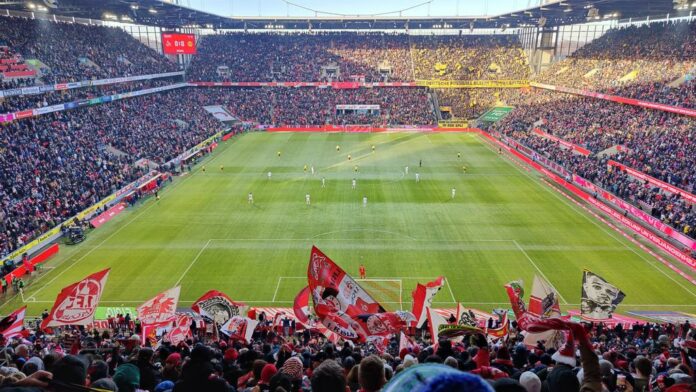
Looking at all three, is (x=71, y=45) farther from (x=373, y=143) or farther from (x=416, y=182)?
(x=416, y=182)

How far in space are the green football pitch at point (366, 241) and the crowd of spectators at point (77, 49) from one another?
19.3 m

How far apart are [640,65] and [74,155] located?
6234cm

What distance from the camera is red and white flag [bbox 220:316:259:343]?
15102 mm

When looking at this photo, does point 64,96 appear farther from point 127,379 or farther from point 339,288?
point 127,379

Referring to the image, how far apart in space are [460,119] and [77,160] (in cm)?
5616

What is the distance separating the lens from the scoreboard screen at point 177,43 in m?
70.2

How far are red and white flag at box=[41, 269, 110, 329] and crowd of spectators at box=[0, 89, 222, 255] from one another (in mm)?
15059

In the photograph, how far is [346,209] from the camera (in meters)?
37.1

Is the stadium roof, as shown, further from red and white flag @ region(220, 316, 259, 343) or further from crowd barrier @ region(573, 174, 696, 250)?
red and white flag @ region(220, 316, 259, 343)

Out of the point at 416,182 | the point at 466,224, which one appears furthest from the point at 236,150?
the point at 466,224

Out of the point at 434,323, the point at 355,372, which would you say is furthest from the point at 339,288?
the point at 355,372

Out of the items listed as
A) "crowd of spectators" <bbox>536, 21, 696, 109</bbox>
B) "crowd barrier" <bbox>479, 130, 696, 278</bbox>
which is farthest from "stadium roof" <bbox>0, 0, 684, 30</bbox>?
"crowd barrier" <bbox>479, 130, 696, 278</bbox>

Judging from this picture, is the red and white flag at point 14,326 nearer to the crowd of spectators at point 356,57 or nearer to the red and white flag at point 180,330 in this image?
the red and white flag at point 180,330

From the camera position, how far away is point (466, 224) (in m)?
33.9
